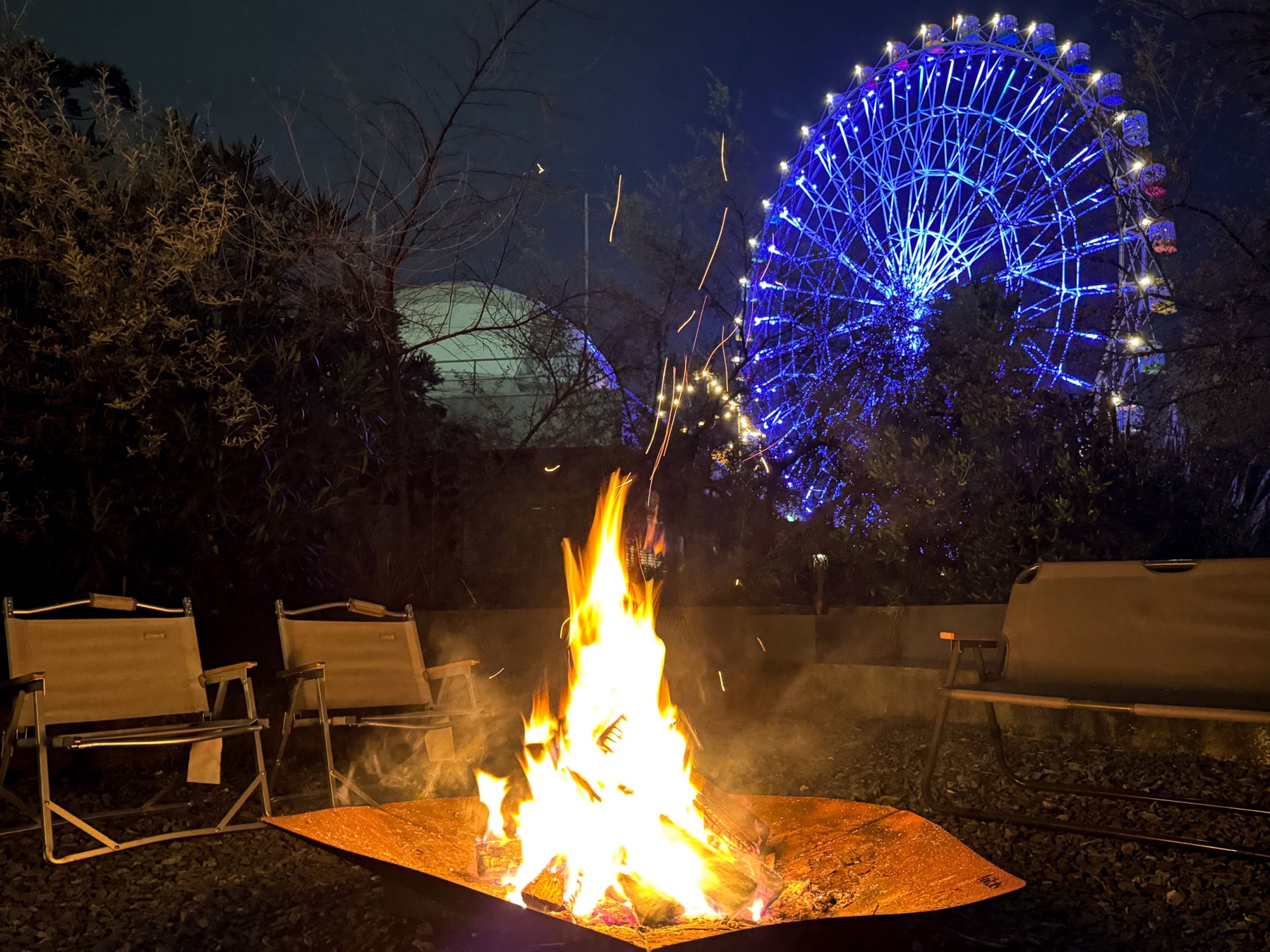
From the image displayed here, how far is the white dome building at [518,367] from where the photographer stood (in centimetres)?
540

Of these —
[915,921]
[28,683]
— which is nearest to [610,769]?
[915,921]

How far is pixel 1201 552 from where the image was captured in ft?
16.0

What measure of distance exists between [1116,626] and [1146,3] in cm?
441

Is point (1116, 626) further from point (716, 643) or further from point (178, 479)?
point (178, 479)

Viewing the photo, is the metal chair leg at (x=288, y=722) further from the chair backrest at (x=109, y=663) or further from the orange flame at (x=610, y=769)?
the orange flame at (x=610, y=769)

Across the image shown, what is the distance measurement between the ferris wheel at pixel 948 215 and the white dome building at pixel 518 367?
1704mm

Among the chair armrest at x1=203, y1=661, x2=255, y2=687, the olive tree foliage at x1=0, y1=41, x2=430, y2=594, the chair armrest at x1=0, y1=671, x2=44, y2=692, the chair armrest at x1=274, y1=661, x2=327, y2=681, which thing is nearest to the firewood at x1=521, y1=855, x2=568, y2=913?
the chair armrest at x1=274, y1=661, x2=327, y2=681

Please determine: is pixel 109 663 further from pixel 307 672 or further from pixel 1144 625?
pixel 1144 625

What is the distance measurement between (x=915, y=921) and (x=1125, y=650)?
1279 mm

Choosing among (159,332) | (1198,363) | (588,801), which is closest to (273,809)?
(588,801)

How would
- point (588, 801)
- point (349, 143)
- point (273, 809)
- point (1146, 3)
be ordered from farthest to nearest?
point (1146, 3) < point (349, 143) < point (273, 809) < point (588, 801)

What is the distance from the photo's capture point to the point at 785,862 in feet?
6.73

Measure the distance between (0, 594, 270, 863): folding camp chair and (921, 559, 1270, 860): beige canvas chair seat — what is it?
6.75ft

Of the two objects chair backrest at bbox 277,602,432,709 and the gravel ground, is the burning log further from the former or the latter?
chair backrest at bbox 277,602,432,709
